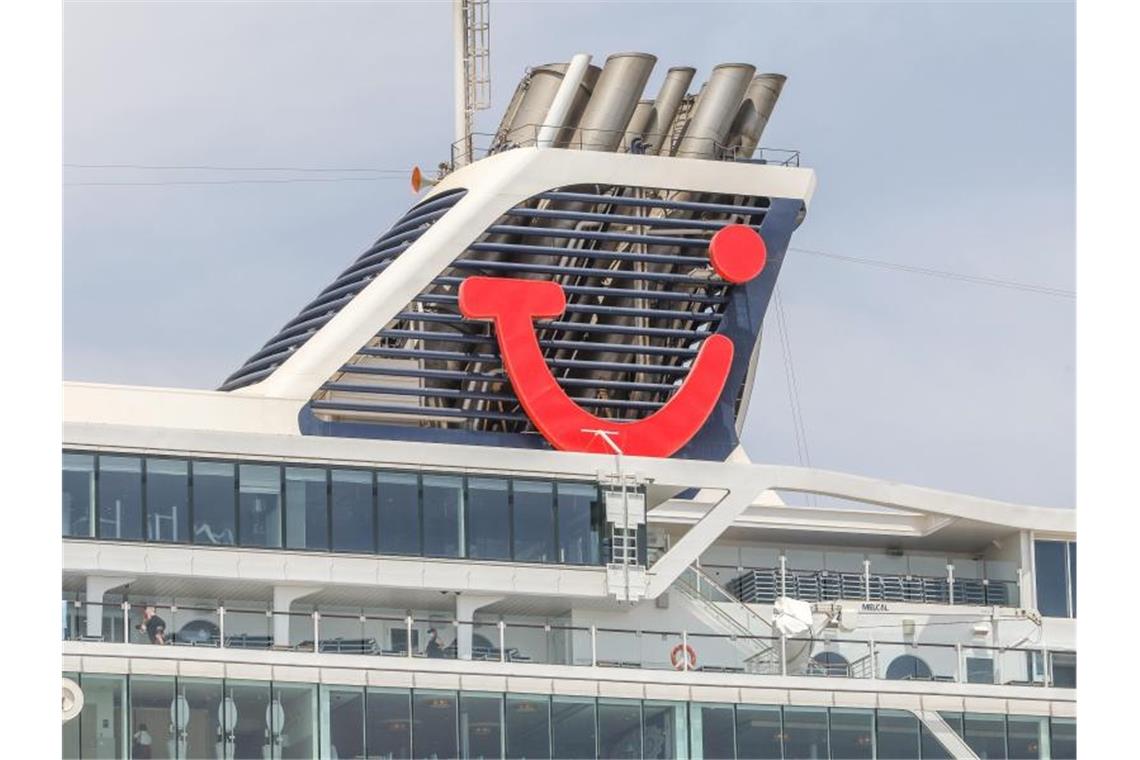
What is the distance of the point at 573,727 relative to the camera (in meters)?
68.5

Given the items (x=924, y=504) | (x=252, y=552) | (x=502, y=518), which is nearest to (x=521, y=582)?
(x=502, y=518)

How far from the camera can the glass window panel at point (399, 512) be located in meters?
69.8

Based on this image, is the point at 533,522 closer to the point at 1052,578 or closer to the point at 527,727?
the point at 527,727

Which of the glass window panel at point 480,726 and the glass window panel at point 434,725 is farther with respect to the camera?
the glass window panel at point 480,726

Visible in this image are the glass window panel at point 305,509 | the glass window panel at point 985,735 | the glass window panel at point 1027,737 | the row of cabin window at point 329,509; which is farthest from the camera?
the glass window panel at point 1027,737

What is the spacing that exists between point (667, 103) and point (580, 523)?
Answer: 417 inches

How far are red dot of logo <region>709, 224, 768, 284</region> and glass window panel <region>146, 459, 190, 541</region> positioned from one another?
41.6ft

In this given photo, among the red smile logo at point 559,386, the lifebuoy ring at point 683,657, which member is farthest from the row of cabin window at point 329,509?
the lifebuoy ring at point 683,657

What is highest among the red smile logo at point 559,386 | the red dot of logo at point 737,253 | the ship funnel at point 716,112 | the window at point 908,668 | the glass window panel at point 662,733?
the ship funnel at point 716,112

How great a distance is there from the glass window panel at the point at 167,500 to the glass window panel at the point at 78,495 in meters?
1.16

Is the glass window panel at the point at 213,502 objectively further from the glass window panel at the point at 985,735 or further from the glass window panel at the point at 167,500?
the glass window panel at the point at 985,735

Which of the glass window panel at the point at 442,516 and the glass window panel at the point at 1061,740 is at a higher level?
the glass window panel at the point at 442,516

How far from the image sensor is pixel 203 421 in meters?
69.5

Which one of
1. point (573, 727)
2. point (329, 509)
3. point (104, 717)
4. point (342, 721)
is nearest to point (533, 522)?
point (329, 509)
